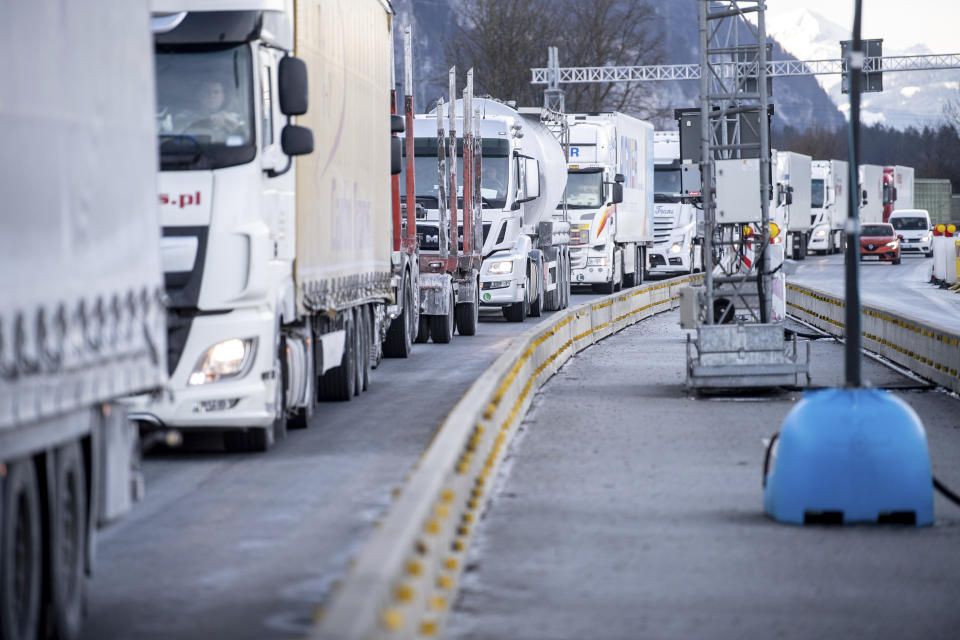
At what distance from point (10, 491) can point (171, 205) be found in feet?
21.4

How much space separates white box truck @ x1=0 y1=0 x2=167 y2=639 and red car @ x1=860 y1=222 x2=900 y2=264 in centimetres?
6458

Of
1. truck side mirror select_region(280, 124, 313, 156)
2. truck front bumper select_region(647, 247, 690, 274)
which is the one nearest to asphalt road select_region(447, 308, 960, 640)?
truck side mirror select_region(280, 124, 313, 156)

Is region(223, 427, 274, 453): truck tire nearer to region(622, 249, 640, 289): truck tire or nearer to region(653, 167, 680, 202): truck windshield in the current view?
region(622, 249, 640, 289): truck tire

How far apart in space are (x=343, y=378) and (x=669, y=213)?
118 feet

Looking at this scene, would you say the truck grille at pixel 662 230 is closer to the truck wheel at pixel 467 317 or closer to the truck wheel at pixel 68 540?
the truck wheel at pixel 467 317

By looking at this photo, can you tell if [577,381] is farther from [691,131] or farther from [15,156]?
[15,156]

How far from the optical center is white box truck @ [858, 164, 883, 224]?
84419mm

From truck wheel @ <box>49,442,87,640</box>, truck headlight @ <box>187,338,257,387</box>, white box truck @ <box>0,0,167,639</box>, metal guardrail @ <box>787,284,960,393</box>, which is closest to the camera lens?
white box truck @ <box>0,0,167,639</box>

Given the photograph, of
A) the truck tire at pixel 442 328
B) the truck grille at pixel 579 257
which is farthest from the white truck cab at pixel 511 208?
the truck grille at pixel 579 257

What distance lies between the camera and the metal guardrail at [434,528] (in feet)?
20.3

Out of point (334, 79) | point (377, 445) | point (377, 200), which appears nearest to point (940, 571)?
point (377, 445)

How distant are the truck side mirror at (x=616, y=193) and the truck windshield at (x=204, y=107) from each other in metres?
27.5

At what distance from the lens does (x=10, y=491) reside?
6398 millimetres

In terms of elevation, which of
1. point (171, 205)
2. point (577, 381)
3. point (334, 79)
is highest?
point (334, 79)
